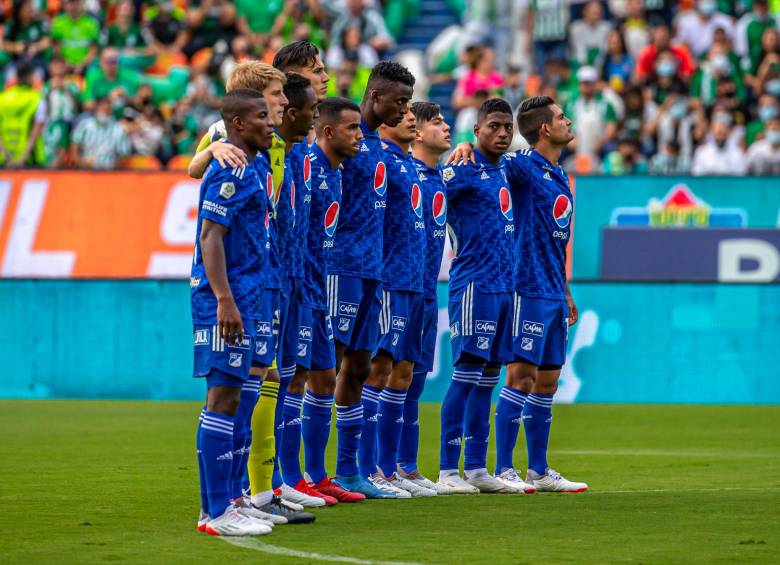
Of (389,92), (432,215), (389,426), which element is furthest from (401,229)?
(389,426)

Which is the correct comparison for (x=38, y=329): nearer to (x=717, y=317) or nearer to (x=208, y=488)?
(x=717, y=317)

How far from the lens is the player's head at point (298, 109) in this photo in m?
8.71

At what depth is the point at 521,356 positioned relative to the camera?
1023 centimetres

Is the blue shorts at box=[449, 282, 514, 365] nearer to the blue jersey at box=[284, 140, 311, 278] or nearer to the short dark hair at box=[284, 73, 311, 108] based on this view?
the blue jersey at box=[284, 140, 311, 278]

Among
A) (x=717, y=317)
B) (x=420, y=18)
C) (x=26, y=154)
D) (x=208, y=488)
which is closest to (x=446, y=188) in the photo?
(x=208, y=488)

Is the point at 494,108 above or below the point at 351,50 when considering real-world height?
below

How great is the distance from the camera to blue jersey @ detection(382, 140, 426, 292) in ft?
32.6

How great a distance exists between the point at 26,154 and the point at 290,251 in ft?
46.5

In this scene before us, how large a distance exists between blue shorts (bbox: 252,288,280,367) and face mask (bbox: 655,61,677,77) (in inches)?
595

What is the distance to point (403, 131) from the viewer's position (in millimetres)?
10086

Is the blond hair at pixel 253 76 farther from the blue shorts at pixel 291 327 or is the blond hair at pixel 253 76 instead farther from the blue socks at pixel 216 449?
the blue socks at pixel 216 449

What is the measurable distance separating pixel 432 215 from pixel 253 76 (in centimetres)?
241

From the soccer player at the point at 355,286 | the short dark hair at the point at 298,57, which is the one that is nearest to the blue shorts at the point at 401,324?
the soccer player at the point at 355,286

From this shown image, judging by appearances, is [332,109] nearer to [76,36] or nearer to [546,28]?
[546,28]
